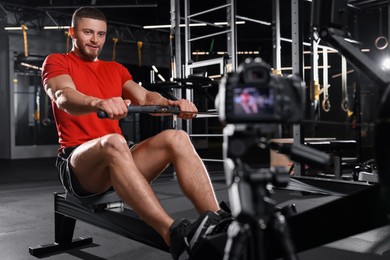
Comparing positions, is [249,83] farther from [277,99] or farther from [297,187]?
[297,187]

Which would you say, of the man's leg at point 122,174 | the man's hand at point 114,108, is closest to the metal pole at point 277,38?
the man's leg at point 122,174

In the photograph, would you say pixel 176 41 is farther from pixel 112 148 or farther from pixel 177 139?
pixel 112 148

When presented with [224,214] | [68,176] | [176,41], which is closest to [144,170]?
[68,176]

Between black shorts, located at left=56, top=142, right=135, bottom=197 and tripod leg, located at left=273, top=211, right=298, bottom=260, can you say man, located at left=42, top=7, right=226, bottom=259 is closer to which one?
black shorts, located at left=56, top=142, right=135, bottom=197

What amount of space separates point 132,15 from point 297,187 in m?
7.77

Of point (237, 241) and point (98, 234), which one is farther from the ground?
point (237, 241)

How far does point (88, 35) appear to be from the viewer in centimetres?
213

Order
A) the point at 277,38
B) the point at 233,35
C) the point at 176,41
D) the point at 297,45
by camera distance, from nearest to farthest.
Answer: the point at 297,45
the point at 233,35
the point at 277,38
the point at 176,41

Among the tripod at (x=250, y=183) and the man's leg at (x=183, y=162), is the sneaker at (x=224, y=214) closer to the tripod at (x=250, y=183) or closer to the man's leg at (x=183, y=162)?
the man's leg at (x=183, y=162)

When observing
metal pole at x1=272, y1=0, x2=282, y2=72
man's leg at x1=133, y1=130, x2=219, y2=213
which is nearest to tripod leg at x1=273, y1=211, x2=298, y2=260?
man's leg at x1=133, y1=130, x2=219, y2=213

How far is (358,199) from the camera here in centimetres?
106

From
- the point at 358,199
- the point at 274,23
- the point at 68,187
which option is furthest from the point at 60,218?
the point at 274,23

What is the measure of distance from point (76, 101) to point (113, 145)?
0.75 ft

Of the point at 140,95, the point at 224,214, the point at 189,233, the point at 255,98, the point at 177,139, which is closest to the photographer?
the point at 255,98
